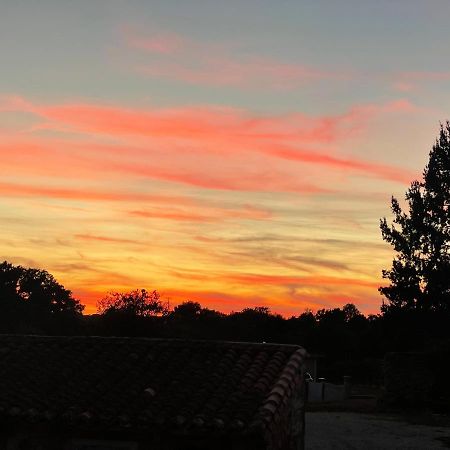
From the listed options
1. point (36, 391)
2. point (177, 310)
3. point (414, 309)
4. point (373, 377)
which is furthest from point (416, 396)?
point (177, 310)

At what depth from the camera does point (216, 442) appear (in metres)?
13.6

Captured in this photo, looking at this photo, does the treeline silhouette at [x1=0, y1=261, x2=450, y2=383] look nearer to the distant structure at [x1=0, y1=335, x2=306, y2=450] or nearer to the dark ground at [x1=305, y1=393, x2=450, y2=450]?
the dark ground at [x1=305, y1=393, x2=450, y2=450]

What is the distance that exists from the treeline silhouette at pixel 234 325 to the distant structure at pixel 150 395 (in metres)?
27.0

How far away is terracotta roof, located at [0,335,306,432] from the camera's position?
45.6 feet

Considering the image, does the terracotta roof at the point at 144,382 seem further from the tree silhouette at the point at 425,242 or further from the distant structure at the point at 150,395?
the tree silhouette at the point at 425,242

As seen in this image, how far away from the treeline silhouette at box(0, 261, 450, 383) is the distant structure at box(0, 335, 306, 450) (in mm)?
27027

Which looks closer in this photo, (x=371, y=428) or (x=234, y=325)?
(x=371, y=428)

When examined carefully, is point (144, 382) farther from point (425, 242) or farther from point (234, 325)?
point (234, 325)

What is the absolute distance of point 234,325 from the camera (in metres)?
84.6

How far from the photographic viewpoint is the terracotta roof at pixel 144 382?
13891 millimetres

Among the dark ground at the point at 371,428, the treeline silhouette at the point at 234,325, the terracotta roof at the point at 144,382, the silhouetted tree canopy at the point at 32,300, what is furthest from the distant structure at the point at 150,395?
the silhouetted tree canopy at the point at 32,300

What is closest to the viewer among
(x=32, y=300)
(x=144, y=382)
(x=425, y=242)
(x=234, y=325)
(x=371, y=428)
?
(x=144, y=382)

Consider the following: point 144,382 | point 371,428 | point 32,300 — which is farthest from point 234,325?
point 144,382

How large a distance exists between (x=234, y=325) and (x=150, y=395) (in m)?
70.4
